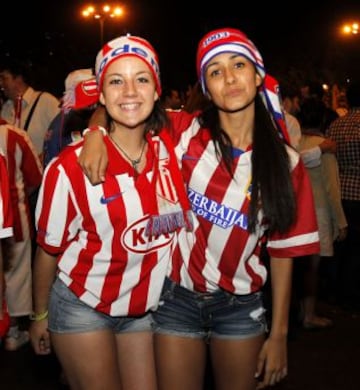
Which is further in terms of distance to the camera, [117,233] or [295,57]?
[295,57]

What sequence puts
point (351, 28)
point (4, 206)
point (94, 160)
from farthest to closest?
point (351, 28)
point (94, 160)
point (4, 206)

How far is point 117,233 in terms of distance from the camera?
9.98 ft

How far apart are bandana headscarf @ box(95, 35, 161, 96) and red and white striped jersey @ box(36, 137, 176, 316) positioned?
0.36m

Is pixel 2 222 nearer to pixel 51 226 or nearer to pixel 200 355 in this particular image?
pixel 51 226

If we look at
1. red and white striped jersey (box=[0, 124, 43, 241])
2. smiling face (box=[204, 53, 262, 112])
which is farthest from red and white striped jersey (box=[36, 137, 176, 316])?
red and white striped jersey (box=[0, 124, 43, 241])

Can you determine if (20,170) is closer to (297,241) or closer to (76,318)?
(76,318)

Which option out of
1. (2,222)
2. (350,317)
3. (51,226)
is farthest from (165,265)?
(350,317)

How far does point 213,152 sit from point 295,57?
92.9 ft

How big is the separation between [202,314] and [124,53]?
1320 mm

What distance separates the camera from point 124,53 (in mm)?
3180

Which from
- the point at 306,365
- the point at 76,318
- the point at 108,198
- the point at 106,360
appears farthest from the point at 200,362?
the point at 306,365

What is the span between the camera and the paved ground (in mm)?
5064

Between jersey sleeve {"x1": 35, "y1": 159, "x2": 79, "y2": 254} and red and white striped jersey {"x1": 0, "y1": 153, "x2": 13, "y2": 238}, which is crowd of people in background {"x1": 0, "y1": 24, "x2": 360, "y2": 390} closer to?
jersey sleeve {"x1": 35, "y1": 159, "x2": 79, "y2": 254}

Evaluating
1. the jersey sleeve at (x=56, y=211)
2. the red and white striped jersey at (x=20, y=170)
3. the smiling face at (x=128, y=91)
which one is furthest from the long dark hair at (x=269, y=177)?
the red and white striped jersey at (x=20, y=170)
